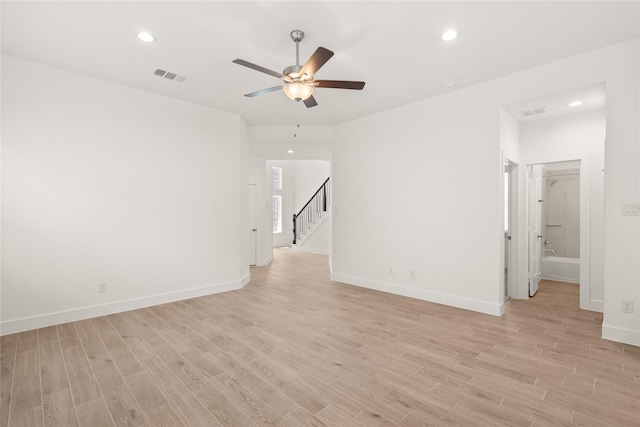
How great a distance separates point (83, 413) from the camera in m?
2.12

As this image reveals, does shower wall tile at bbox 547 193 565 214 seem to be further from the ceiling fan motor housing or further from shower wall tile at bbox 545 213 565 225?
the ceiling fan motor housing

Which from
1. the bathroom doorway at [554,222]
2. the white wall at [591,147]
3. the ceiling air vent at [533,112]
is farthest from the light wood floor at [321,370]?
the ceiling air vent at [533,112]

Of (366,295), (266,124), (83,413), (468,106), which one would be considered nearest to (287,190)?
(266,124)

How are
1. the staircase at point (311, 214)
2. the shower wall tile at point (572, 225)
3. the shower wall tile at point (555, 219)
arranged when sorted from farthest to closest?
1. the staircase at point (311, 214)
2. the shower wall tile at point (555, 219)
3. the shower wall tile at point (572, 225)

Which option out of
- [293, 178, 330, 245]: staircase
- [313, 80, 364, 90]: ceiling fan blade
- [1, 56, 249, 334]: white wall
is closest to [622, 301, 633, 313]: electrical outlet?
[313, 80, 364, 90]: ceiling fan blade

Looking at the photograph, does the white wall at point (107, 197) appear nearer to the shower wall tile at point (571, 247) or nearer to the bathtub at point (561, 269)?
the bathtub at point (561, 269)

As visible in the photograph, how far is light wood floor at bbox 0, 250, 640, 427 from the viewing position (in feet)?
6.91

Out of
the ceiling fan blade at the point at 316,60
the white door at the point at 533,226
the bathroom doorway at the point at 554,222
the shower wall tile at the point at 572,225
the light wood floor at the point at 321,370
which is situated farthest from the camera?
the shower wall tile at the point at 572,225

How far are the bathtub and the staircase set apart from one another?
6.55m

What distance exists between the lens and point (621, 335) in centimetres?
326

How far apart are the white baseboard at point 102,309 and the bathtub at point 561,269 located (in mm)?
6695

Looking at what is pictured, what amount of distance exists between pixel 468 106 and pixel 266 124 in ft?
12.6

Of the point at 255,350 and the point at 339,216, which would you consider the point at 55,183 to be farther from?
the point at 339,216

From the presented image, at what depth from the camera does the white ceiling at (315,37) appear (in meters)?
2.67
